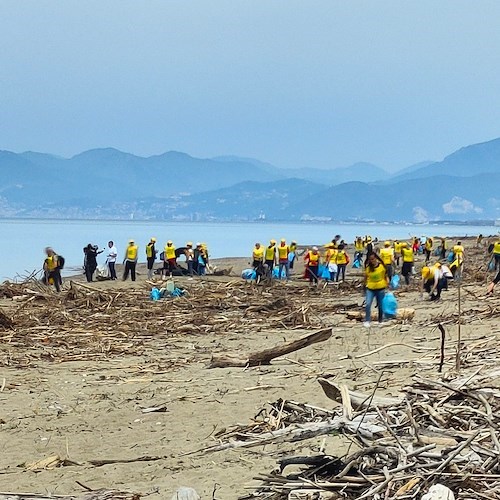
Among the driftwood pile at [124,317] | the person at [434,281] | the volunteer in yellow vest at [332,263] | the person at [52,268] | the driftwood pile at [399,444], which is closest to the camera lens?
the driftwood pile at [399,444]

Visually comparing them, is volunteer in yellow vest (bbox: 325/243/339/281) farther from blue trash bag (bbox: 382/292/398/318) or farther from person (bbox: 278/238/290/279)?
blue trash bag (bbox: 382/292/398/318)

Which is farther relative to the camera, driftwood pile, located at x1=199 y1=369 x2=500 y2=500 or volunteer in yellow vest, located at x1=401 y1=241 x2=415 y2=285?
volunteer in yellow vest, located at x1=401 y1=241 x2=415 y2=285

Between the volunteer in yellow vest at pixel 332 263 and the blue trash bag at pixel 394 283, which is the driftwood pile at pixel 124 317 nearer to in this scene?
the blue trash bag at pixel 394 283

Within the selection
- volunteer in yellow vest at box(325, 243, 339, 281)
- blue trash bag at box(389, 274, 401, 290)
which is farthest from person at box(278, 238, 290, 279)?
blue trash bag at box(389, 274, 401, 290)

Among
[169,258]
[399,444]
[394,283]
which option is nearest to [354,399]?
[399,444]

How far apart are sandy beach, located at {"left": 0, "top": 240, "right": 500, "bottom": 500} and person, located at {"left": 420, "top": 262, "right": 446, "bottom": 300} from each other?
1.53ft

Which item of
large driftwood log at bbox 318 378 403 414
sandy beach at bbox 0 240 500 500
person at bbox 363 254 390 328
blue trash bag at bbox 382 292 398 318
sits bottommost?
sandy beach at bbox 0 240 500 500

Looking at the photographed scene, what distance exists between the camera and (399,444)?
4.71m

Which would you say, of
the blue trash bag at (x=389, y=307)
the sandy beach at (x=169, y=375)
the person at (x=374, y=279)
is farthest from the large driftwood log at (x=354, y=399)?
the blue trash bag at (x=389, y=307)

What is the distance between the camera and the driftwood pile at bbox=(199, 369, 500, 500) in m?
4.32

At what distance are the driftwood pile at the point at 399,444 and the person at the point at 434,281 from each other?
42.6 ft

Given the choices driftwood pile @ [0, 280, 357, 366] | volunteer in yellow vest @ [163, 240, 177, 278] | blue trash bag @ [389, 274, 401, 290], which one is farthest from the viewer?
volunteer in yellow vest @ [163, 240, 177, 278]

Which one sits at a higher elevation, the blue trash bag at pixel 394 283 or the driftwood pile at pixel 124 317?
the blue trash bag at pixel 394 283

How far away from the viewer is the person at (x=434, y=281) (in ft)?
63.9
